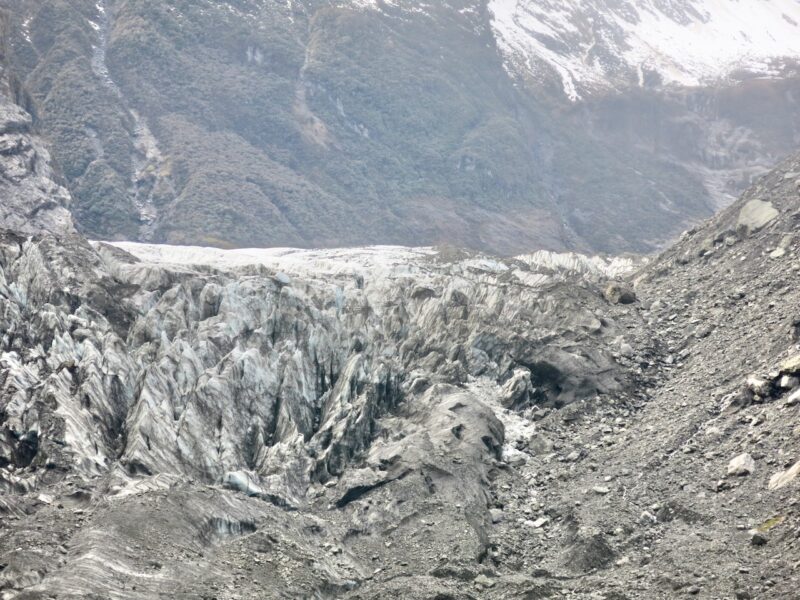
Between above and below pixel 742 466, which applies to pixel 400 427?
below

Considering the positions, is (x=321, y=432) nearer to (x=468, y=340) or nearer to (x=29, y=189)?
(x=468, y=340)

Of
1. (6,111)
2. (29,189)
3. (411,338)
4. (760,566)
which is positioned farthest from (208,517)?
(6,111)

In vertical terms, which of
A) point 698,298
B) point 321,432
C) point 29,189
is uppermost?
point 698,298

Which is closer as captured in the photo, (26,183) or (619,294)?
(619,294)

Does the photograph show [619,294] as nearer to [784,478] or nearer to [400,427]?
[400,427]

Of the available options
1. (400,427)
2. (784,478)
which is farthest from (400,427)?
(784,478)

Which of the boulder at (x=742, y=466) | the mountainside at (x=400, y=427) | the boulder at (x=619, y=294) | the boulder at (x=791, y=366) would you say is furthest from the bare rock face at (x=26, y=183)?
the boulder at (x=742, y=466)

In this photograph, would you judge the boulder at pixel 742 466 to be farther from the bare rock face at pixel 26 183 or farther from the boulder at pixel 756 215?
the bare rock face at pixel 26 183

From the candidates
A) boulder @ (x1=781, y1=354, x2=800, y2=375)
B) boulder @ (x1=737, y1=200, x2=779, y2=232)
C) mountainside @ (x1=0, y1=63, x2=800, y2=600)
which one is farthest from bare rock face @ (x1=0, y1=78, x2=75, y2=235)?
boulder @ (x1=781, y1=354, x2=800, y2=375)

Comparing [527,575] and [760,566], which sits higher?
[760,566]
